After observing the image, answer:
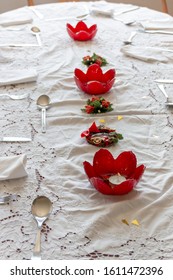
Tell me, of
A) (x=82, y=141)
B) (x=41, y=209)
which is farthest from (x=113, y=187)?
(x=82, y=141)

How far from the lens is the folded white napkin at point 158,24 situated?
7.13 feet

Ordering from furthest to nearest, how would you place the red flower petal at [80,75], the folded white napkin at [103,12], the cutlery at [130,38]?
the folded white napkin at [103,12] < the cutlery at [130,38] < the red flower petal at [80,75]

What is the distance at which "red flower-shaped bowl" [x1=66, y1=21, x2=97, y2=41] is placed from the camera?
6.72ft

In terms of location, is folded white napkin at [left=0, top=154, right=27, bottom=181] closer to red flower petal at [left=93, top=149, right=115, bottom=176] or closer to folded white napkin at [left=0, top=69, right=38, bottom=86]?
red flower petal at [left=93, top=149, right=115, bottom=176]

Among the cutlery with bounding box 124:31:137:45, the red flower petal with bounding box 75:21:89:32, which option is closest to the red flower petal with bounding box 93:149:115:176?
the cutlery with bounding box 124:31:137:45

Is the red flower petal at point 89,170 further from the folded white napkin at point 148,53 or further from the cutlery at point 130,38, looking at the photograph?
the cutlery at point 130,38

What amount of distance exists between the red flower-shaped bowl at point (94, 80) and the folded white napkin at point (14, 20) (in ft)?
2.56

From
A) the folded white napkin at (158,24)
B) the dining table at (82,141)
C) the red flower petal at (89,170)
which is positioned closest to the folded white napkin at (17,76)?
the dining table at (82,141)

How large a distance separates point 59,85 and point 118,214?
30.0 inches

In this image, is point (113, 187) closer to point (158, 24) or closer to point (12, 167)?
point (12, 167)

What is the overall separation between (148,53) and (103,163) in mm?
944
